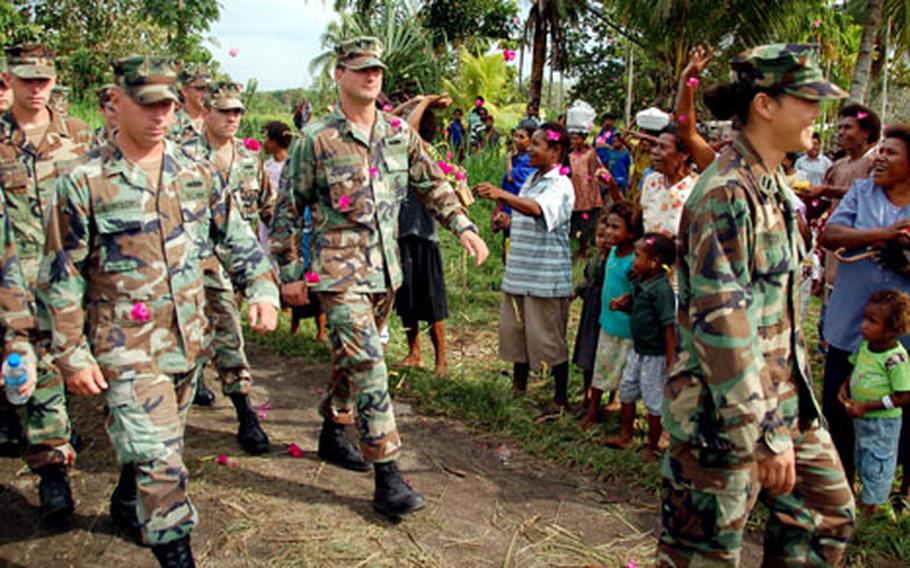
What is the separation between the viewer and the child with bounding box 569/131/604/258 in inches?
365

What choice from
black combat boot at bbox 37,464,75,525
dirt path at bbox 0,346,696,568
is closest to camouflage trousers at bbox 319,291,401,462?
dirt path at bbox 0,346,696,568

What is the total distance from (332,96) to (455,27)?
15.0 ft

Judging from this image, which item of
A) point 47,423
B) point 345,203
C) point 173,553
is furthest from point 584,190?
point 173,553

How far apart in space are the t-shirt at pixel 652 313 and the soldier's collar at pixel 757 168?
2.00 meters

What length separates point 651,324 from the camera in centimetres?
465

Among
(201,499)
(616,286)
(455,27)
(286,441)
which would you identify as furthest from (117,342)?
(455,27)

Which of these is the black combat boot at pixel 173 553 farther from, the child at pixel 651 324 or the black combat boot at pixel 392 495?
the child at pixel 651 324

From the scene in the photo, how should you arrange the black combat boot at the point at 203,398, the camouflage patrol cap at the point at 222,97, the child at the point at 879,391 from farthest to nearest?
1. the camouflage patrol cap at the point at 222,97
2. the black combat boot at the point at 203,398
3. the child at the point at 879,391

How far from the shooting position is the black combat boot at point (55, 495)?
3803 mm

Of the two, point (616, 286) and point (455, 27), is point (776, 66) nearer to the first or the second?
point (616, 286)

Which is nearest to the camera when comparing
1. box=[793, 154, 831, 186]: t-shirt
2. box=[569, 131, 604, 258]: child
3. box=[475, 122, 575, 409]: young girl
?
box=[475, 122, 575, 409]: young girl

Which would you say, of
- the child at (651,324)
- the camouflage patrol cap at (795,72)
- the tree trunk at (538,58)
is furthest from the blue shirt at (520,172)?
the tree trunk at (538,58)

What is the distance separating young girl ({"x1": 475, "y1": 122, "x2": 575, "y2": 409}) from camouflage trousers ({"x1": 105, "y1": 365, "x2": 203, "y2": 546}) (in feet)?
9.08

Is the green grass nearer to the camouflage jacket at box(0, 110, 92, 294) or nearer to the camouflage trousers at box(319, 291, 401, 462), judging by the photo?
the camouflage trousers at box(319, 291, 401, 462)
